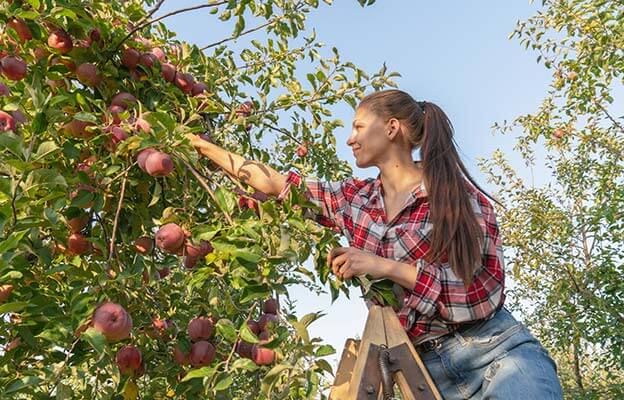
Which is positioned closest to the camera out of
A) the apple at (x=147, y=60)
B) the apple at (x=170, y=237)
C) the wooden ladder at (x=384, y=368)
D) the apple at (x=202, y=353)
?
the wooden ladder at (x=384, y=368)

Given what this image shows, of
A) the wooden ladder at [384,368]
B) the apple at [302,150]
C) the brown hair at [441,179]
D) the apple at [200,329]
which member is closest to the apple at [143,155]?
the apple at [200,329]

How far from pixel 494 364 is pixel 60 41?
1.47 m

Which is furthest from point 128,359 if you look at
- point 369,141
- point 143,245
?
point 369,141

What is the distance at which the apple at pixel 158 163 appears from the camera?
4.70ft

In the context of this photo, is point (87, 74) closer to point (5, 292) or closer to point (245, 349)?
point (5, 292)

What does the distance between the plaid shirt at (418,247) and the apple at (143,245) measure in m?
0.39

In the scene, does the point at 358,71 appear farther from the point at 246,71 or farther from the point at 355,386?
the point at 355,386

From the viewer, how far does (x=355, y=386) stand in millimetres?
1387

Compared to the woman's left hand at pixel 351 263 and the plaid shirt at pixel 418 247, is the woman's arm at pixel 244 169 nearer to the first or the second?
the plaid shirt at pixel 418 247

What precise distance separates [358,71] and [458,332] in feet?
3.21

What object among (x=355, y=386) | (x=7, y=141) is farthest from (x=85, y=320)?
(x=355, y=386)

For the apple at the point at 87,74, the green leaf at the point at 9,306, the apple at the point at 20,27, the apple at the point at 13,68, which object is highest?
the apple at the point at 20,27

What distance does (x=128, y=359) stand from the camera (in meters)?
1.72

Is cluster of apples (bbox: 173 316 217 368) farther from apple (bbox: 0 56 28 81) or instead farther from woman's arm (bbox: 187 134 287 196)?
apple (bbox: 0 56 28 81)
